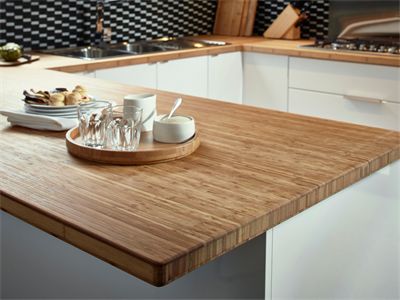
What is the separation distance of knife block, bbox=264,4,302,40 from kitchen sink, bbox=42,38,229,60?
0.49 meters

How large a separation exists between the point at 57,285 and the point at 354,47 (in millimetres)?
2555

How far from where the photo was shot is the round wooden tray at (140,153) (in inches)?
63.8

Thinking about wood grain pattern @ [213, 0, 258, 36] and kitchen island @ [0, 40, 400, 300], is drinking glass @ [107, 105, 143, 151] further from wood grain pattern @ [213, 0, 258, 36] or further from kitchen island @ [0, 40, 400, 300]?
wood grain pattern @ [213, 0, 258, 36]

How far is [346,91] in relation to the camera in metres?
3.69

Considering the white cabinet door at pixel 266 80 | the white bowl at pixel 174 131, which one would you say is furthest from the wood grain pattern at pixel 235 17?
the white bowl at pixel 174 131

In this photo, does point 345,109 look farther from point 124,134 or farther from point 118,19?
point 124,134

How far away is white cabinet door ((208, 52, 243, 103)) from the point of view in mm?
4059

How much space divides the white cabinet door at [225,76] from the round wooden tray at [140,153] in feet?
7.69

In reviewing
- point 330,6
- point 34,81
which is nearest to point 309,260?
point 34,81

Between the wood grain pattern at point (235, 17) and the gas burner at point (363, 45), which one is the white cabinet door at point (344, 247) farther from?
the wood grain pattern at point (235, 17)

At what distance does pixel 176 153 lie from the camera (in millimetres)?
1671

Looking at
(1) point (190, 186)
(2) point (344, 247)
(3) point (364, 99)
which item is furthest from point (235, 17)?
(1) point (190, 186)

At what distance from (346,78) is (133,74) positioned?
1207mm

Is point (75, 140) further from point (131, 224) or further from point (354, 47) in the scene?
point (354, 47)
